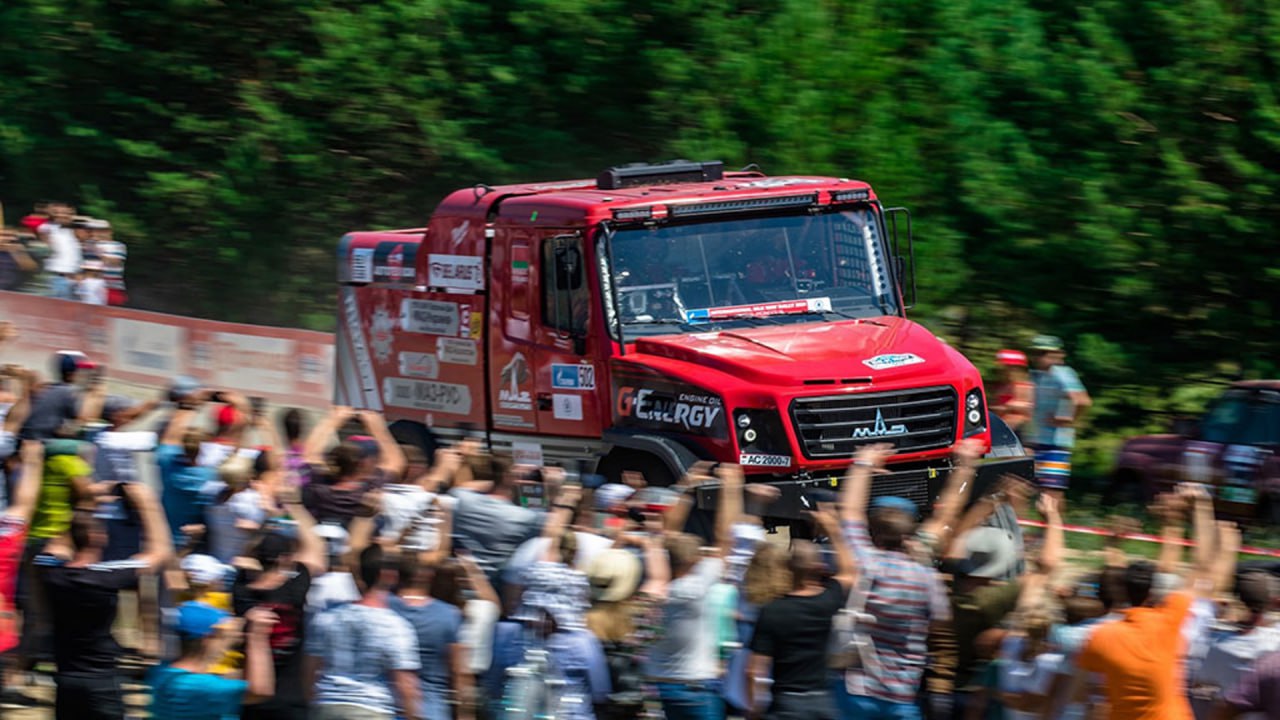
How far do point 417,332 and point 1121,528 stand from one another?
822cm

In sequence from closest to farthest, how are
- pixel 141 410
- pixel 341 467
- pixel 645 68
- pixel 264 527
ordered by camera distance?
pixel 264 527, pixel 341 467, pixel 141 410, pixel 645 68

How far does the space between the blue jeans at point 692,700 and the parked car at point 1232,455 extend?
8.11 m

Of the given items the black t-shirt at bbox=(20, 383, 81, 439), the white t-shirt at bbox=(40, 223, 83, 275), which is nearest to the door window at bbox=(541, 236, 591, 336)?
the black t-shirt at bbox=(20, 383, 81, 439)

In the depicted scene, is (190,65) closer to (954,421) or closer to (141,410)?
(141,410)

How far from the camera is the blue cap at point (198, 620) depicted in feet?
24.3

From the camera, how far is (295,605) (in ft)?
26.8

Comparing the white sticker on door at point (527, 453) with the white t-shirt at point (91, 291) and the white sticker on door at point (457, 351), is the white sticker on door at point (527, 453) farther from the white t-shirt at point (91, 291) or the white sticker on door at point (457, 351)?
the white t-shirt at point (91, 291)

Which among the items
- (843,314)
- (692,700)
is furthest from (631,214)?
(692,700)

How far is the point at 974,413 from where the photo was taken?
1265cm

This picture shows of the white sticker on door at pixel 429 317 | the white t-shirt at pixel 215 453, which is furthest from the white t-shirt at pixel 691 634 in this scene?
the white sticker on door at pixel 429 317

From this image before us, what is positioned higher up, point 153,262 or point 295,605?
point 295,605

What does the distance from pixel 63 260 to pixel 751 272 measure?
1432 cm

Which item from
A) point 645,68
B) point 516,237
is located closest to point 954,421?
point 516,237

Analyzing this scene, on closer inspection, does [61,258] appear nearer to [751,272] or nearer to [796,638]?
[751,272]
